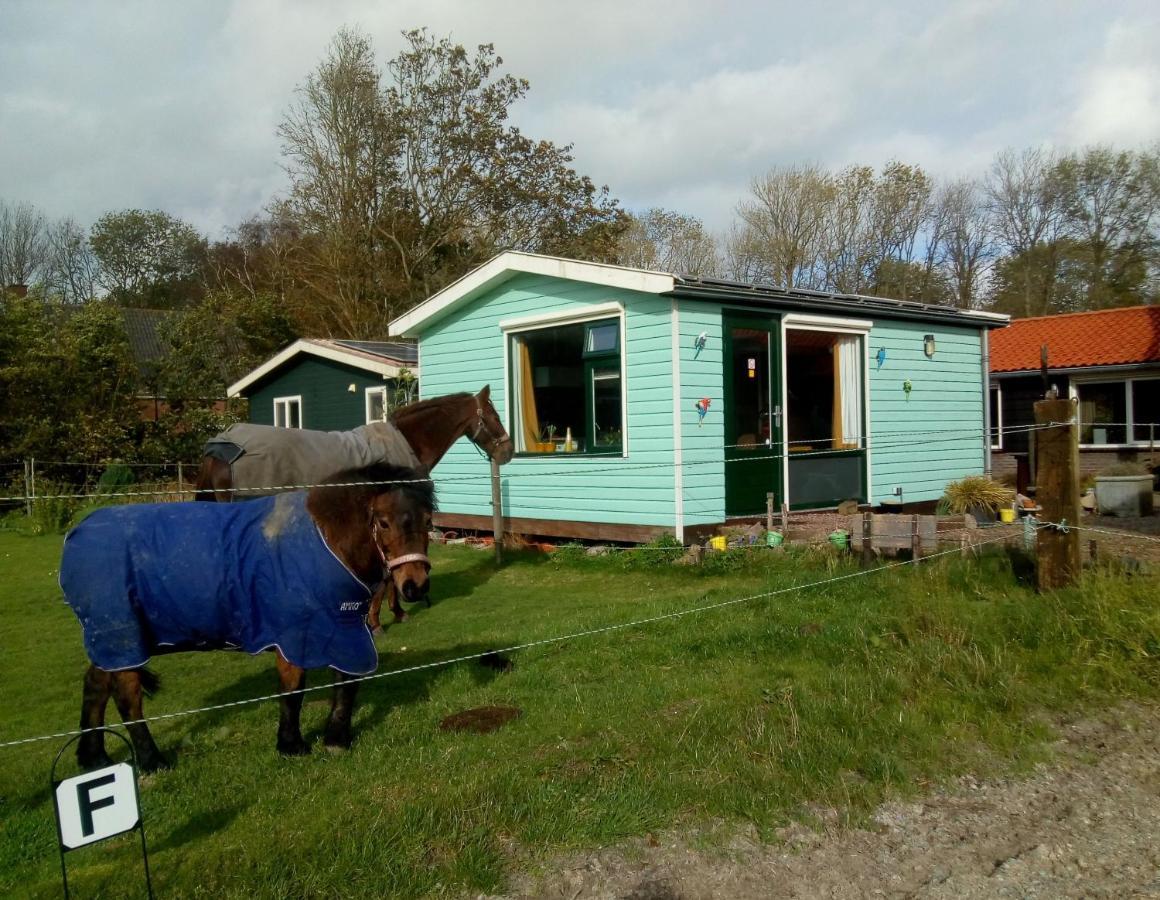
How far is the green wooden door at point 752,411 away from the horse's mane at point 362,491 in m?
6.69

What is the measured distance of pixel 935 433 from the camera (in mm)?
13820

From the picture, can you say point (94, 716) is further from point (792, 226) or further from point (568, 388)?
point (792, 226)

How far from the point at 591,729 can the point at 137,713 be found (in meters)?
2.24

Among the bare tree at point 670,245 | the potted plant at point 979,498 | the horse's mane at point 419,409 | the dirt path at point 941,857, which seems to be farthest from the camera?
the bare tree at point 670,245

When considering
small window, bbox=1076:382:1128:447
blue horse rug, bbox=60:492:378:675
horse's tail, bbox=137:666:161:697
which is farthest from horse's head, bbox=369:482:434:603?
small window, bbox=1076:382:1128:447

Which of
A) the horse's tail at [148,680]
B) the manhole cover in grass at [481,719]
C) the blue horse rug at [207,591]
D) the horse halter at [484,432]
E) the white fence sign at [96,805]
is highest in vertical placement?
the horse halter at [484,432]

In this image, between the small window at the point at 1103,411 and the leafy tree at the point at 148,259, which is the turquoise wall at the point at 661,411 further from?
the leafy tree at the point at 148,259

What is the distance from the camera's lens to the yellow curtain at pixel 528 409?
12594mm

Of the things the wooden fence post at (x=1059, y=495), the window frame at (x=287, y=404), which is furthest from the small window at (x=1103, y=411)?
the window frame at (x=287, y=404)

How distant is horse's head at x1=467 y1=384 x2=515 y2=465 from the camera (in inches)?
367

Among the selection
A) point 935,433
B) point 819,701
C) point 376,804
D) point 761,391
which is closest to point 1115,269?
point 935,433

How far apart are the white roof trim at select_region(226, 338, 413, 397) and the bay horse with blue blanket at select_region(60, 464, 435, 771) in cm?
1209

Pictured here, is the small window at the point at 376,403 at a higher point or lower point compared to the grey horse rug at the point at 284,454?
higher

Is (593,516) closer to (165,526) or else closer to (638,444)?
(638,444)
